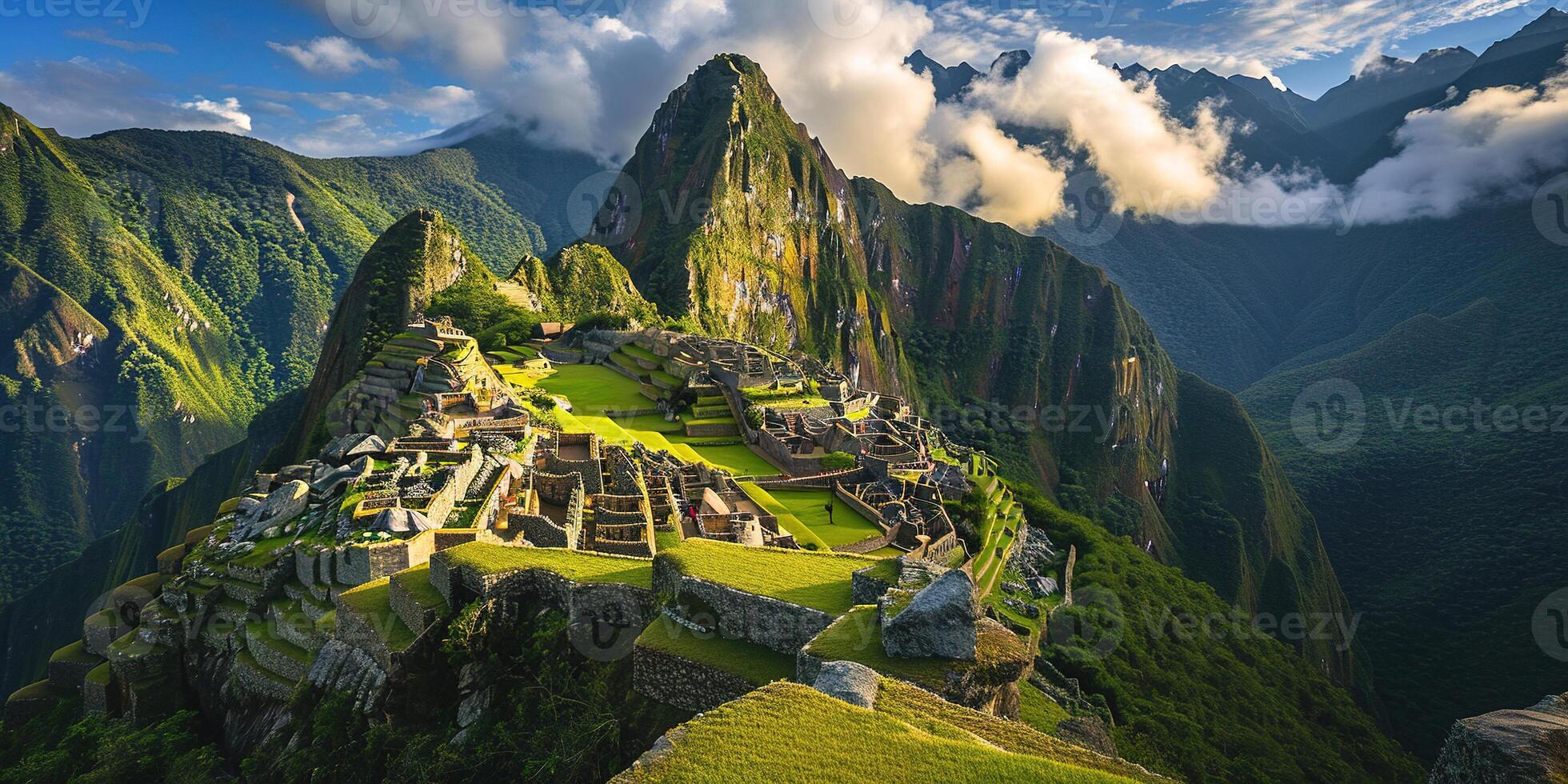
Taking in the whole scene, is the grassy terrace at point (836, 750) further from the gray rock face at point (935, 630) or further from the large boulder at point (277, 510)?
the large boulder at point (277, 510)

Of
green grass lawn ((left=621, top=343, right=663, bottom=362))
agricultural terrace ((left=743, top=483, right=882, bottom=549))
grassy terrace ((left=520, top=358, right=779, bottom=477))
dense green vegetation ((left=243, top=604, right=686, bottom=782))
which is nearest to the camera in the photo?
dense green vegetation ((left=243, top=604, right=686, bottom=782))

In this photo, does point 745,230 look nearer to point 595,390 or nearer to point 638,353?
point 638,353

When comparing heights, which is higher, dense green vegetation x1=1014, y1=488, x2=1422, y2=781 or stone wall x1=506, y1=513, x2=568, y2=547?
stone wall x1=506, y1=513, x2=568, y2=547

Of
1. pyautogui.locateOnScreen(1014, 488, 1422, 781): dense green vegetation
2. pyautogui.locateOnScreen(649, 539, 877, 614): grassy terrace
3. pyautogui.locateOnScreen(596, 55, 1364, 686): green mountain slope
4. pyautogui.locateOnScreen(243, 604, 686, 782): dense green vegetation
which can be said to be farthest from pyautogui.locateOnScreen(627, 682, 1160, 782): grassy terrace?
pyautogui.locateOnScreen(596, 55, 1364, 686): green mountain slope

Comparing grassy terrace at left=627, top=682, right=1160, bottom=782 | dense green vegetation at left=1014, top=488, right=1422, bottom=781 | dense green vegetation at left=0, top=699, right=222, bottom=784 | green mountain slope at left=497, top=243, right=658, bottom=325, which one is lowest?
dense green vegetation at left=1014, top=488, right=1422, bottom=781

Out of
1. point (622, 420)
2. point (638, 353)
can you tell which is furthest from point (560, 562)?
point (638, 353)

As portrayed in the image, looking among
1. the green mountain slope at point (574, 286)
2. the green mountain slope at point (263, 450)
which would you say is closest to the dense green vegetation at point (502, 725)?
the green mountain slope at point (263, 450)

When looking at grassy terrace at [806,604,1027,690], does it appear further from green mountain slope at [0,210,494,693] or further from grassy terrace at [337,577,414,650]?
green mountain slope at [0,210,494,693]

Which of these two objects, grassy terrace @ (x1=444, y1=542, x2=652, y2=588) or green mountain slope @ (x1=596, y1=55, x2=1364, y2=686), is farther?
green mountain slope @ (x1=596, y1=55, x2=1364, y2=686)
